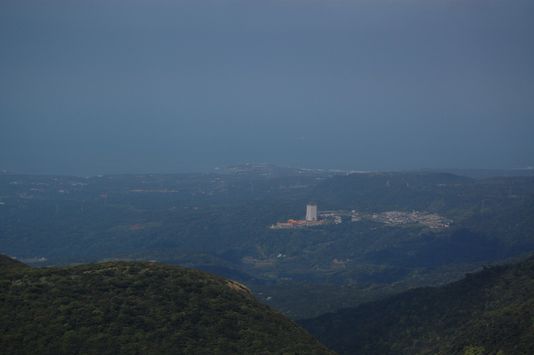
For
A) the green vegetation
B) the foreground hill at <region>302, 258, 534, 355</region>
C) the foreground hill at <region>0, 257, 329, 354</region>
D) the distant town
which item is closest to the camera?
the foreground hill at <region>0, 257, 329, 354</region>

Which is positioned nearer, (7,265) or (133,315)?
(133,315)

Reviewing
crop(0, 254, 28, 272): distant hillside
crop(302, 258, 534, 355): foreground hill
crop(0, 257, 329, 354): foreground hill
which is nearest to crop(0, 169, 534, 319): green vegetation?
crop(302, 258, 534, 355): foreground hill

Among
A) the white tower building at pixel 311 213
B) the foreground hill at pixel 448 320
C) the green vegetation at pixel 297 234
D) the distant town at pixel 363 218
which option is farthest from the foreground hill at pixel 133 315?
the white tower building at pixel 311 213

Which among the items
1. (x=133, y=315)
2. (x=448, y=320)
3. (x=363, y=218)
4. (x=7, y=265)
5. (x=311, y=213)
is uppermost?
(x=7, y=265)

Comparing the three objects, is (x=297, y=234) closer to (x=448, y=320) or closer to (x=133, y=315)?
(x=448, y=320)

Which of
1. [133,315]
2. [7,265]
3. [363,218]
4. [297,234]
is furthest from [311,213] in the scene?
[133,315]

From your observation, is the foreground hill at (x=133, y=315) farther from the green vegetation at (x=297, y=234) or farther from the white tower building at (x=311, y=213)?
the white tower building at (x=311, y=213)

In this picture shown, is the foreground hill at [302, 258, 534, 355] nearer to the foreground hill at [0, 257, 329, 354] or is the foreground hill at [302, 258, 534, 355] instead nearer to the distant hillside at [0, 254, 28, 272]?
the foreground hill at [0, 257, 329, 354]
